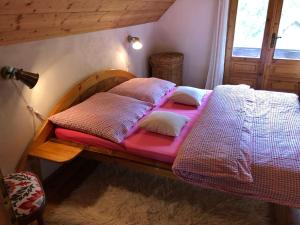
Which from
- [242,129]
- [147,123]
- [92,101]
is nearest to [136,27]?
[92,101]

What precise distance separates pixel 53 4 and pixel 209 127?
1.40 meters

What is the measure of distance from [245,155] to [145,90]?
1375 millimetres

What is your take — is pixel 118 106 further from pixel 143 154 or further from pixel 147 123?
pixel 143 154

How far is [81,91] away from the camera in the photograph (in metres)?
2.49

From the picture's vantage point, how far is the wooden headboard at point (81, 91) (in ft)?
6.71

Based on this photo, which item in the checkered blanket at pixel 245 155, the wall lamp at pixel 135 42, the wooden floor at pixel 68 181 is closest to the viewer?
the checkered blanket at pixel 245 155

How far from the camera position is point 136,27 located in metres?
3.58

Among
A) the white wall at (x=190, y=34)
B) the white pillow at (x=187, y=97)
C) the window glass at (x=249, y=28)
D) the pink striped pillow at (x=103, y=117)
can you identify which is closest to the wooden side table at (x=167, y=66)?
the white wall at (x=190, y=34)

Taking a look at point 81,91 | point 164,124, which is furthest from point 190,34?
point 164,124

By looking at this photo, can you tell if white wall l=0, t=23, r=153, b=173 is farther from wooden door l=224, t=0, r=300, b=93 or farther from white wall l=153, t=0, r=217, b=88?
wooden door l=224, t=0, r=300, b=93

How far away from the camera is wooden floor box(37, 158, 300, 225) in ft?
6.53

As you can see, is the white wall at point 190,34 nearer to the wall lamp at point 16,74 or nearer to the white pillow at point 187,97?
the white pillow at point 187,97

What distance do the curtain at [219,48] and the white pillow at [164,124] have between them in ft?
6.71

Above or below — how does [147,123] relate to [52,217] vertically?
above
